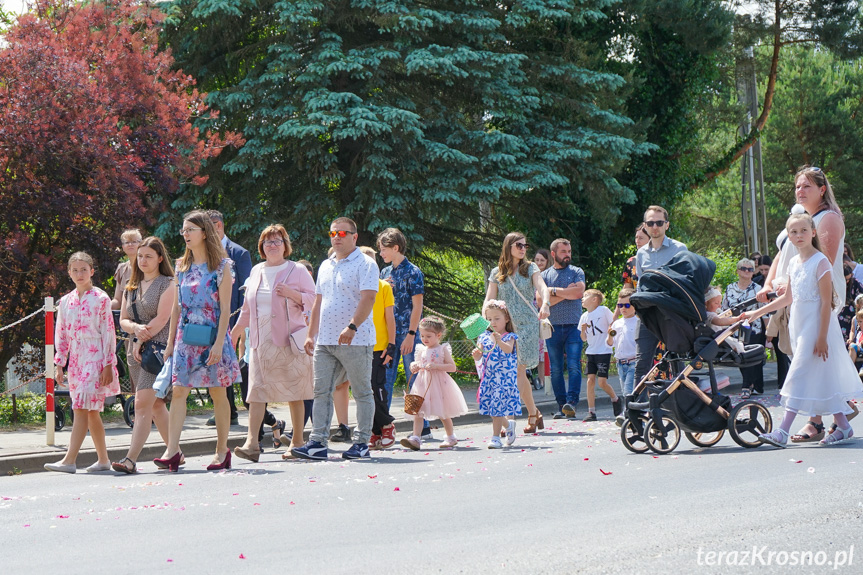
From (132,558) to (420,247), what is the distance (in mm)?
13939

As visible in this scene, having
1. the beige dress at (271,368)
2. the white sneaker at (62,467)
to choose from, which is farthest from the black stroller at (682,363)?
the white sneaker at (62,467)

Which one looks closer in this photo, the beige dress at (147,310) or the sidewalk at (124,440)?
the beige dress at (147,310)

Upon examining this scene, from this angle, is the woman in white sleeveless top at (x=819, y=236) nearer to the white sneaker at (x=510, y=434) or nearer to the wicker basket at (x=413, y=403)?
the white sneaker at (x=510, y=434)

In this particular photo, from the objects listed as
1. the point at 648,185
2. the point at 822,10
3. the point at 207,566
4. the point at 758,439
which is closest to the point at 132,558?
the point at 207,566

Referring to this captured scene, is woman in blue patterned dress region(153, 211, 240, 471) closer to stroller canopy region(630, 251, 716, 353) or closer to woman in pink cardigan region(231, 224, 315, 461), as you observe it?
woman in pink cardigan region(231, 224, 315, 461)

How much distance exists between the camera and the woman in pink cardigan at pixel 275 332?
9.45m

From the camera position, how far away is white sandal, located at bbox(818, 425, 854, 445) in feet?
29.2

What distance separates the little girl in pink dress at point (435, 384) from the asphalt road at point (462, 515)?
917 mm

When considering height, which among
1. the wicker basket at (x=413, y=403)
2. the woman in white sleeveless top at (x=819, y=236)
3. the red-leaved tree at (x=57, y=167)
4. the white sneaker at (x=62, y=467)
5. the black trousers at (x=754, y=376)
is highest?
the red-leaved tree at (x=57, y=167)

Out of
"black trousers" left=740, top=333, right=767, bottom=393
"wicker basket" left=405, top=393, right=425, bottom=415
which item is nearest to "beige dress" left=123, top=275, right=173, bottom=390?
"wicker basket" left=405, top=393, right=425, bottom=415

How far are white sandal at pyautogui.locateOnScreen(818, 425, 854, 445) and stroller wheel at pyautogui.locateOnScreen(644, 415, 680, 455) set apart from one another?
119cm

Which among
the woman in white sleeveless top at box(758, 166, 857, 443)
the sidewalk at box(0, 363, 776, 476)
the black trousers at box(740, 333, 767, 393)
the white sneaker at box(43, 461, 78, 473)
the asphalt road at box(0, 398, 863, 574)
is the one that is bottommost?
the asphalt road at box(0, 398, 863, 574)

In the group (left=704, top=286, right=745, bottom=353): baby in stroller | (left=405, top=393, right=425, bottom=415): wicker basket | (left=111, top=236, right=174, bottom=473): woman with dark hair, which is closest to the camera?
(left=704, top=286, right=745, bottom=353): baby in stroller

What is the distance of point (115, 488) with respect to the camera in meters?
8.26
